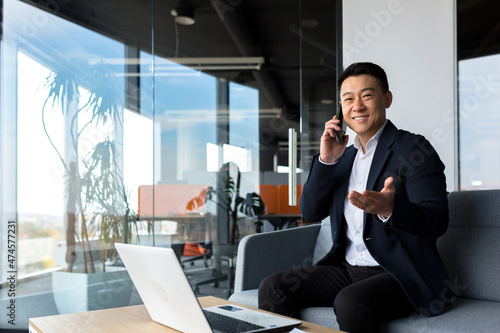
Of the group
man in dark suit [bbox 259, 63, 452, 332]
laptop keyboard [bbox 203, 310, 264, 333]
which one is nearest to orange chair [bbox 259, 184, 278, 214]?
man in dark suit [bbox 259, 63, 452, 332]

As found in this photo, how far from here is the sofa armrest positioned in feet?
7.29

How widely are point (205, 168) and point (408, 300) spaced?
241 cm

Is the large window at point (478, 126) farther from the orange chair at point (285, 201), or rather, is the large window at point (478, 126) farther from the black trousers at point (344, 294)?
the black trousers at point (344, 294)

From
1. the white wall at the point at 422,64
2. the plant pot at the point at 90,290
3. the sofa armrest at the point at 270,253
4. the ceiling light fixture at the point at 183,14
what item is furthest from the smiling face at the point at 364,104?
the ceiling light fixture at the point at 183,14

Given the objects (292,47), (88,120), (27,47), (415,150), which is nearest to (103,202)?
(88,120)

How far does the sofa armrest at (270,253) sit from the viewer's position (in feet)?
7.29

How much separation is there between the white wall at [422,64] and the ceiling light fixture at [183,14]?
1.57 m

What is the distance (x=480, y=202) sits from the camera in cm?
207

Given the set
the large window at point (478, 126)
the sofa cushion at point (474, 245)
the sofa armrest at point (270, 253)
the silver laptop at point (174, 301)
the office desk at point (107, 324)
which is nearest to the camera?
the silver laptop at point (174, 301)

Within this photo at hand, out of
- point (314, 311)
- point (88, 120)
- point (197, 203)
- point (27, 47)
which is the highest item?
point (27, 47)

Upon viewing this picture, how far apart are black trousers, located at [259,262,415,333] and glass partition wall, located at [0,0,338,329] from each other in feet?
6.25

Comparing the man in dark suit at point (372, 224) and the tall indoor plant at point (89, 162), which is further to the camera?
the tall indoor plant at point (89, 162)

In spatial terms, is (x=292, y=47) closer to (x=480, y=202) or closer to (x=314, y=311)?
(x=480, y=202)

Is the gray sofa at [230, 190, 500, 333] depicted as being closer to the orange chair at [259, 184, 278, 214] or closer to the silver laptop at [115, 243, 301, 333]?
the silver laptop at [115, 243, 301, 333]
